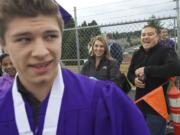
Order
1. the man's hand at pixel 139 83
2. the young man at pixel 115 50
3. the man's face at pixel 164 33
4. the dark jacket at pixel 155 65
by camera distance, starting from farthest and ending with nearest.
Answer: the young man at pixel 115 50
the man's face at pixel 164 33
the man's hand at pixel 139 83
the dark jacket at pixel 155 65

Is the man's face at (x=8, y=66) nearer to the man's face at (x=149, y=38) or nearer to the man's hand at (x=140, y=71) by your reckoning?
the man's hand at (x=140, y=71)

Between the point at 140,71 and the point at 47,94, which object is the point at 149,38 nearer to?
the point at 140,71

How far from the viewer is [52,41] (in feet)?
5.57

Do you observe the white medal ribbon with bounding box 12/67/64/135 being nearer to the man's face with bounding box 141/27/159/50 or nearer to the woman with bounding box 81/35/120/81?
the man's face with bounding box 141/27/159/50

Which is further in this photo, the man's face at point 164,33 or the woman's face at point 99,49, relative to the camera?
the man's face at point 164,33

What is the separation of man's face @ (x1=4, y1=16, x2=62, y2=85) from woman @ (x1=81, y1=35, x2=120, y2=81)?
351 cm

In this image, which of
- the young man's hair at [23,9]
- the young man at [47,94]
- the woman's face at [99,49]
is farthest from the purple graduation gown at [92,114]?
the woman's face at [99,49]

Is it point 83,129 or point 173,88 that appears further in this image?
point 173,88

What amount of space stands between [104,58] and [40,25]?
3714 millimetres

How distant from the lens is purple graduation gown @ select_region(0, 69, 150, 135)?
1709mm

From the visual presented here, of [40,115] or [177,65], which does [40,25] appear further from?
[177,65]

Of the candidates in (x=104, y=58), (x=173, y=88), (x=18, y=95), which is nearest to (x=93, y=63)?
(x=104, y=58)

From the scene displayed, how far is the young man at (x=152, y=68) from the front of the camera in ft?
15.1

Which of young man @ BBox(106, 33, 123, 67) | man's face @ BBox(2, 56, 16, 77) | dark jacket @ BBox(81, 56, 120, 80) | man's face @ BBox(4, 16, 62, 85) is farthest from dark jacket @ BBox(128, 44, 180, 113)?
man's face @ BBox(4, 16, 62, 85)
